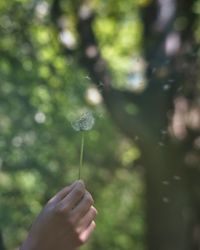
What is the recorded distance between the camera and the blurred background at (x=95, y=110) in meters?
4.92

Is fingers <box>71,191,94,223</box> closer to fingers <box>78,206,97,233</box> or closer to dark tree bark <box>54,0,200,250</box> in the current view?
fingers <box>78,206,97,233</box>

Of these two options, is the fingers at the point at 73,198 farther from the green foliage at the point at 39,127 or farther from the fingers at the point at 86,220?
the green foliage at the point at 39,127

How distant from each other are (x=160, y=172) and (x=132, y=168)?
0.75 metres

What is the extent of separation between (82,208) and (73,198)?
0.07 ft

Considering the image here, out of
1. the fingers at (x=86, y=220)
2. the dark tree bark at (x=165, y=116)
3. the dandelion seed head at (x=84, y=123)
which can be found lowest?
the dark tree bark at (x=165, y=116)

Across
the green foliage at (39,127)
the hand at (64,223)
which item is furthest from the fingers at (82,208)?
the green foliage at (39,127)

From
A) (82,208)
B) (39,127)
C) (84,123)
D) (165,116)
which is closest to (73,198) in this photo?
(82,208)

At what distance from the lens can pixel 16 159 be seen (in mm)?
4836

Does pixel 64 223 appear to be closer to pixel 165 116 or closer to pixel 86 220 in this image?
pixel 86 220

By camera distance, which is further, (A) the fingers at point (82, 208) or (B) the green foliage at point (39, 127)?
(B) the green foliage at point (39, 127)

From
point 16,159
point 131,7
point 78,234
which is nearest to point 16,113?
point 16,159

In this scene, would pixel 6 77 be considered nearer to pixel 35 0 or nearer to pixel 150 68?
pixel 35 0

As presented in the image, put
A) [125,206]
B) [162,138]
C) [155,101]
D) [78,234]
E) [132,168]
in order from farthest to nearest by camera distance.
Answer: [125,206] < [132,168] < [155,101] < [162,138] < [78,234]

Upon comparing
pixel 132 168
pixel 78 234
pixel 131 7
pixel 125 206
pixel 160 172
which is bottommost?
pixel 125 206
